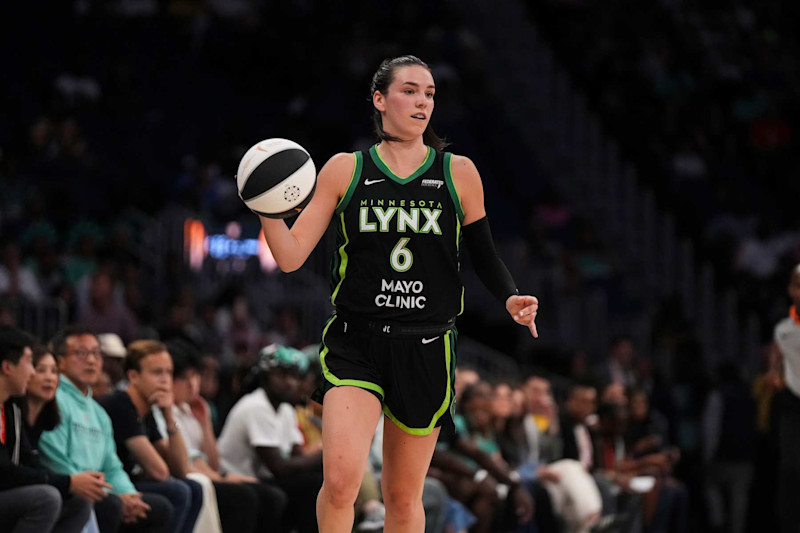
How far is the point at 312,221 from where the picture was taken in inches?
219

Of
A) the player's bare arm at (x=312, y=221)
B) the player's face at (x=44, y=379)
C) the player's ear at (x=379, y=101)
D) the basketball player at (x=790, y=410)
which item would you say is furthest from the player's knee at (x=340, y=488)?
the basketball player at (x=790, y=410)

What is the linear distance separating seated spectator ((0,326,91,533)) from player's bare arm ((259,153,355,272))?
6.36 feet

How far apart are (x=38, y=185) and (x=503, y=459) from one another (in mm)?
5659

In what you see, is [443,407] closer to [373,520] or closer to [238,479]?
[238,479]

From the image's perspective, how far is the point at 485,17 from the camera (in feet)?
67.2

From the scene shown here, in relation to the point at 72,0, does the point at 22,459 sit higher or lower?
lower

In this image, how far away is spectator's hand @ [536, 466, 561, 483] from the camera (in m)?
11.0

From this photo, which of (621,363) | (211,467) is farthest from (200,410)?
(621,363)

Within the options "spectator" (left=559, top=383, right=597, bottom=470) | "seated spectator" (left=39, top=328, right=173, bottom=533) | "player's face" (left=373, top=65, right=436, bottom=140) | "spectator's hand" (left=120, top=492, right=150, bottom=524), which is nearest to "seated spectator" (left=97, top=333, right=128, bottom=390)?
"seated spectator" (left=39, top=328, right=173, bottom=533)

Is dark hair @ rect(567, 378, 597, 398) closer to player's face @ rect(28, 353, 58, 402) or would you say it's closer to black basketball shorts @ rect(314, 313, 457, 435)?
player's face @ rect(28, 353, 58, 402)

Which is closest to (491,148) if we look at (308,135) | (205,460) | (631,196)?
(631,196)

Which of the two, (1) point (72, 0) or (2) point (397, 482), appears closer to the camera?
(2) point (397, 482)

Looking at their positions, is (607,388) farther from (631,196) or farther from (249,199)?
(249,199)

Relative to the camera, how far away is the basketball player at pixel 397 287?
5516 mm
